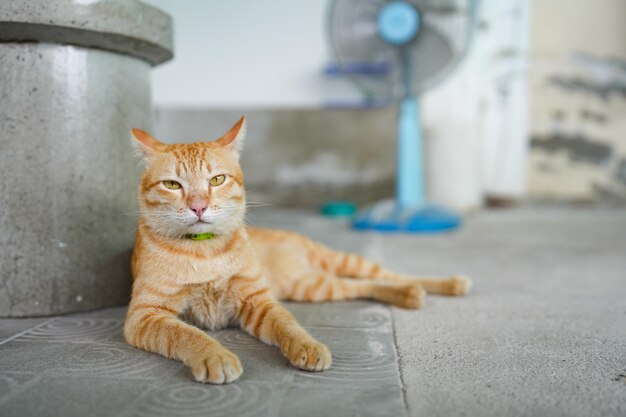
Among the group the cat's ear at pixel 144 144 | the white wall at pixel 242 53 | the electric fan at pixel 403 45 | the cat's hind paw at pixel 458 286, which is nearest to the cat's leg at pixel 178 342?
the cat's ear at pixel 144 144

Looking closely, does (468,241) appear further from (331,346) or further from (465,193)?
(331,346)

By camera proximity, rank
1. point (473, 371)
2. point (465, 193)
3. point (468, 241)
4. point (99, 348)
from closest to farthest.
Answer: point (473, 371) → point (99, 348) → point (468, 241) → point (465, 193)

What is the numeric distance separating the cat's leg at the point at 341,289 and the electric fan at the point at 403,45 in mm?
1746

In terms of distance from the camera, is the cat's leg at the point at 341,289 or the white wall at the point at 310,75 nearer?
the cat's leg at the point at 341,289

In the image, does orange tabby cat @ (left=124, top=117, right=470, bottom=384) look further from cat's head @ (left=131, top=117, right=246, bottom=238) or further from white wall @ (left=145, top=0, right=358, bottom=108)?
white wall @ (left=145, top=0, right=358, bottom=108)

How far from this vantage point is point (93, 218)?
5.73ft

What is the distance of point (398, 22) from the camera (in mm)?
3105

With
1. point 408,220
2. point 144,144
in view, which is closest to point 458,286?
Result: point 144,144

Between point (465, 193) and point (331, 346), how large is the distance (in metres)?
3.66

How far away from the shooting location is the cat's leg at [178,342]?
3.69 ft

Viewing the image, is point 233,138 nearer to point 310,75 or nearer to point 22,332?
point 22,332

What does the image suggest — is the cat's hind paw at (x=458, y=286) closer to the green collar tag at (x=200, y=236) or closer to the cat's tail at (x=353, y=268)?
the cat's tail at (x=353, y=268)

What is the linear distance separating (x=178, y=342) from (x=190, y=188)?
1.34ft

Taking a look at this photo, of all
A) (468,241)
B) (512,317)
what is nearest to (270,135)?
(468,241)
